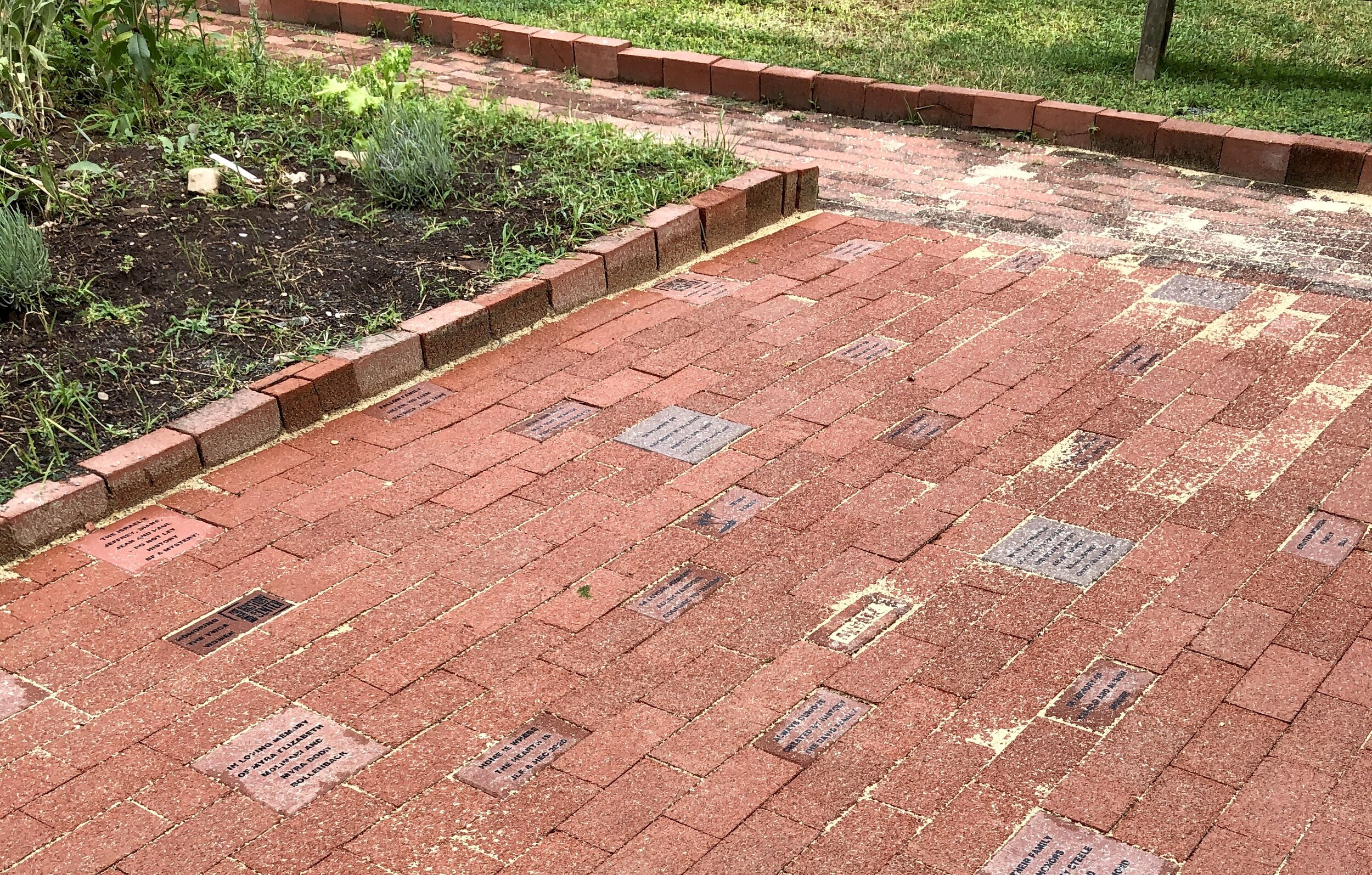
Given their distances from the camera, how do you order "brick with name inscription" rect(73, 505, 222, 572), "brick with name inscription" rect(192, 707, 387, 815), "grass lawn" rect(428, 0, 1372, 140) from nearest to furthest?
"brick with name inscription" rect(192, 707, 387, 815)
"brick with name inscription" rect(73, 505, 222, 572)
"grass lawn" rect(428, 0, 1372, 140)

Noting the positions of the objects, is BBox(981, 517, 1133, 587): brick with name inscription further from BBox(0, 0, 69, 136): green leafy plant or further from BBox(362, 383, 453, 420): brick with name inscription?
BBox(0, 0, 69, 136): green leafy plant

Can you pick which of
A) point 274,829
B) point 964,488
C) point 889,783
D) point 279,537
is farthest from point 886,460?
point 274,829

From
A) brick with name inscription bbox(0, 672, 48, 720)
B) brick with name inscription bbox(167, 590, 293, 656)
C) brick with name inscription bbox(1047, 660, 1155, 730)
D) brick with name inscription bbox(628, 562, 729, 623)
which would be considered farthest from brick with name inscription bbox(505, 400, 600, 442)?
brick with name inscription bbox(1047, 660, 1155, 730)

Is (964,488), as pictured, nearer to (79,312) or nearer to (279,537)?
(279,537)

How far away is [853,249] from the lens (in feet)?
18.5

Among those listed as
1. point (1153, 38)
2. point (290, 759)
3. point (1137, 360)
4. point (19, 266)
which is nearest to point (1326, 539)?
point (1137, 360)

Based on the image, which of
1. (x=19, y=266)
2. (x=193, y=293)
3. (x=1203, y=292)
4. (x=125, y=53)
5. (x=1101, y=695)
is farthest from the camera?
(x=125, y=53)

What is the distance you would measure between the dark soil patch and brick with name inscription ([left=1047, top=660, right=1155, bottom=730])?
8.85 ft

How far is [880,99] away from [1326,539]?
4.36m

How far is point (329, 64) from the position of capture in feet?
27.1

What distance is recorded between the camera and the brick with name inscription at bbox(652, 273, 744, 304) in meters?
5.20

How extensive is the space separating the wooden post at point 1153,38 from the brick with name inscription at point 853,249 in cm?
271

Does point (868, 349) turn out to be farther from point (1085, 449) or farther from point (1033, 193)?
point (1033, 193)

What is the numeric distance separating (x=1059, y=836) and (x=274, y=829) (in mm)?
1595
